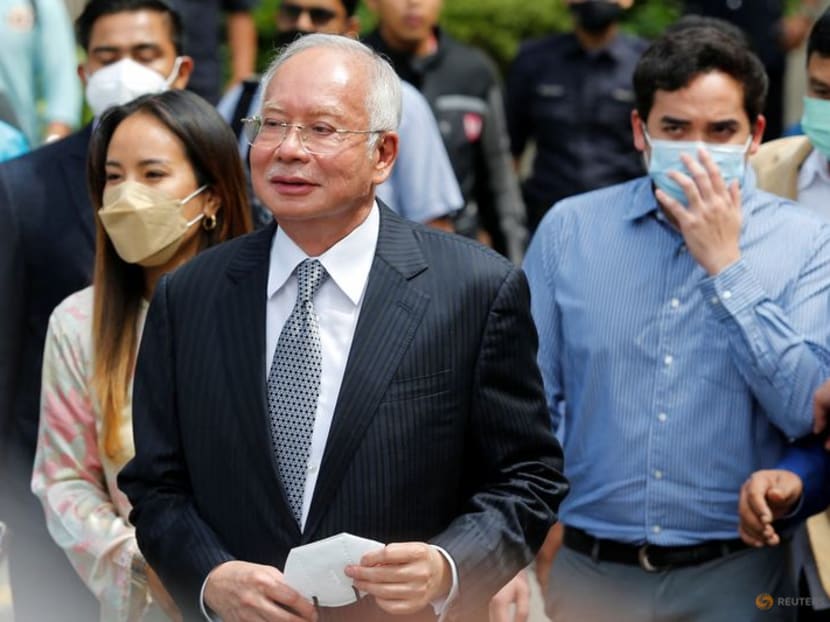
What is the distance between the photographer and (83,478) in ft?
14.1

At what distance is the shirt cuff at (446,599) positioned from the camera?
3.31 m

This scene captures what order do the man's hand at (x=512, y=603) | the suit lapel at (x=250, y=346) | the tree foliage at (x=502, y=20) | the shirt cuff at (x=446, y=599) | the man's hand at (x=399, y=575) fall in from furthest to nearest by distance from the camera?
the tree foliage at (x=502, y=20) < the man's hand at (x=512, y=603) < the suit lapel at (x=250, y=346) < the shirt cuff at (x=446, y=599) < the man's hand at (x=399, y=575)

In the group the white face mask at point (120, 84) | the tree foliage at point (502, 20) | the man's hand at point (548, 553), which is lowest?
the man's hand at point (548, 553)

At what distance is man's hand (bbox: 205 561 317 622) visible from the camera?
3260 mm

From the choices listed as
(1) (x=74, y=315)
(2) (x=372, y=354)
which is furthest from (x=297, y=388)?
(1) (x=74, y=315)

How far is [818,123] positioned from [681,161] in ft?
1.83

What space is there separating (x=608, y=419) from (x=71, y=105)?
141 inches

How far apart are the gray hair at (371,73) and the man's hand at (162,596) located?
1.20 metres

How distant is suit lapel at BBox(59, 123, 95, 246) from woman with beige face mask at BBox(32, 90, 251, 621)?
1.37 feet

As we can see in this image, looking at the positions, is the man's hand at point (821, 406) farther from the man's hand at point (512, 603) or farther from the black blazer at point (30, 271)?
the black blazer at point (30, 271)

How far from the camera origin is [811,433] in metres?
4.35

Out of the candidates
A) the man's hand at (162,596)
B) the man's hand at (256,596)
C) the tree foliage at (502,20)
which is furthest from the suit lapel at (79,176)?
the tree foliage at (502,20)

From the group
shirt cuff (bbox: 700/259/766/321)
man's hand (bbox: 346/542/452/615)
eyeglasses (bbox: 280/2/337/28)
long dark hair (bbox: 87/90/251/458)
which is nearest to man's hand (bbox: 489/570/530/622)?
man's hand (bbox: 346/542/452/615)

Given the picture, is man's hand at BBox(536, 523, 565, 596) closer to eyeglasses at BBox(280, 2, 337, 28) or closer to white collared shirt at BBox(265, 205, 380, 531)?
white collared shirt at BBox(265, 205, 380, 531)
